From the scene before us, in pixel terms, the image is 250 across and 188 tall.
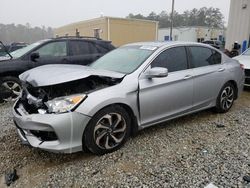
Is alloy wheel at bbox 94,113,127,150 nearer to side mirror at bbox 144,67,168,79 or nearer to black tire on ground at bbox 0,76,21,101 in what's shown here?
side mirror at bbox 144,67,168,79

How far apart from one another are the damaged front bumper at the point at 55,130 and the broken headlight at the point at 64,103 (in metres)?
0.07

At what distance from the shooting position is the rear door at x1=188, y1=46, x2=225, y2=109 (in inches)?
158

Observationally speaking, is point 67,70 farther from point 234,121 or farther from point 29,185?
point 234,121

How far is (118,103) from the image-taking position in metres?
3.05

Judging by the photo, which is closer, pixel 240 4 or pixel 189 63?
pixel 189 63

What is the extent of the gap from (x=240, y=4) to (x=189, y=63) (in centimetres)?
910

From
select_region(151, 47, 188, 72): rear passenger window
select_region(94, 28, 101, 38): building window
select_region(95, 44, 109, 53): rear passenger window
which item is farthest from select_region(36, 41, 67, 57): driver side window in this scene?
select_region(94, 28, 101, 38): building window

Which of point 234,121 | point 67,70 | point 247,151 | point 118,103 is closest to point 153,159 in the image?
point 118,103

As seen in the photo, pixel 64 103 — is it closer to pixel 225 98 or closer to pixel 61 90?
pixel 61 90

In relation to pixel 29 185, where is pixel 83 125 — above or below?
above

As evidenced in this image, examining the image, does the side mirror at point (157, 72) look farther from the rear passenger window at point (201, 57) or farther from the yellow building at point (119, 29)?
the yellow building at point (119, 29)

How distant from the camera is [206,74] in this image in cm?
411

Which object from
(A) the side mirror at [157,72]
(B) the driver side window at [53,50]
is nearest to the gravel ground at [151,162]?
(A) the side mirror at [157,72]

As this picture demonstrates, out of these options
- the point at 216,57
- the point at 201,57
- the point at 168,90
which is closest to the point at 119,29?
the point at 216,57
